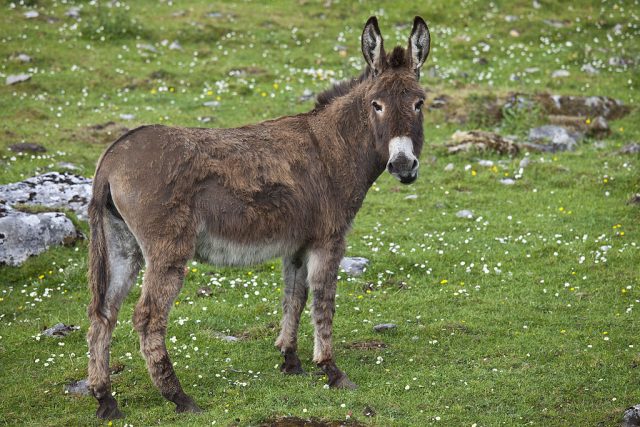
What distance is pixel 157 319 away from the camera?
30.9ft

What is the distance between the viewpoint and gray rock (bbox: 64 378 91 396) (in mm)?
10255

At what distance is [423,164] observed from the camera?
2020 centimetres

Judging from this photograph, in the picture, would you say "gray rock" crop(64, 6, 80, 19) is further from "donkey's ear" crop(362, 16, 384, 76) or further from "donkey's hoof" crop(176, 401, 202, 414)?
"donkey's hoof" crop(176, 401, 202, 414)

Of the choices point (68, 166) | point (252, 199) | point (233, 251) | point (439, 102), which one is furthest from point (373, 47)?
point (439, 102)

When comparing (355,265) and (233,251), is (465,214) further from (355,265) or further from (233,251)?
(233,251)

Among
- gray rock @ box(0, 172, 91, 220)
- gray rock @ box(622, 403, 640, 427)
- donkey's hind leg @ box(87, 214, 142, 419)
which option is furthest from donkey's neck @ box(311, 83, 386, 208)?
gray rock @ box(0, 172, 91, 220)

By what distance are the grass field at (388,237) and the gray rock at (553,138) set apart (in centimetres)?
50

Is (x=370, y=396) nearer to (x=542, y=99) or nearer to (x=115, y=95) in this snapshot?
(x=542, y=99)

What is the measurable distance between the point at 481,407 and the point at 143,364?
14.7 ft

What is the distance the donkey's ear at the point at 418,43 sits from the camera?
1047cm

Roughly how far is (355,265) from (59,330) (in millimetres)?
5147

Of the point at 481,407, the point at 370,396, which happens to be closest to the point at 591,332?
the point at 481,407

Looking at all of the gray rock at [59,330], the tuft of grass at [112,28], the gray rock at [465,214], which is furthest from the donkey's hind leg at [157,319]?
the tuft of grass at [112,28]

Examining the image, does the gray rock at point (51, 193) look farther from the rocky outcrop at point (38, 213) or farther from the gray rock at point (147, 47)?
the gray rock at point (147, 47)
